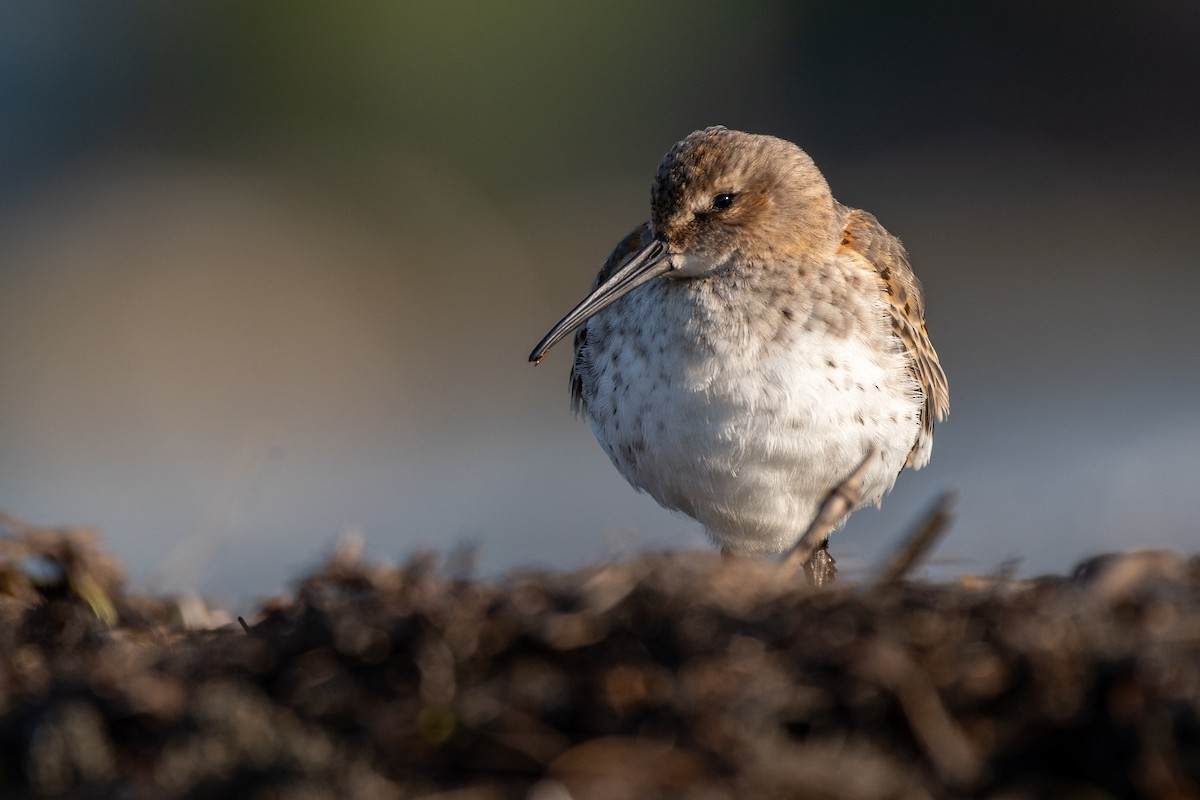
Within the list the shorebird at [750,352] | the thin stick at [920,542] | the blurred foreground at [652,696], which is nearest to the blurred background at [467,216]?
the shorebird at [750,352]

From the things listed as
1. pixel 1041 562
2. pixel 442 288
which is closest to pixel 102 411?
pixel 442 288

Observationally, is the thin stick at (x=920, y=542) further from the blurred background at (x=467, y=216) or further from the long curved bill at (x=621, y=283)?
the blurred background at (x=467, y=216)

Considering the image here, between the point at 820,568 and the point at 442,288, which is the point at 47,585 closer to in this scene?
the point at 820,568

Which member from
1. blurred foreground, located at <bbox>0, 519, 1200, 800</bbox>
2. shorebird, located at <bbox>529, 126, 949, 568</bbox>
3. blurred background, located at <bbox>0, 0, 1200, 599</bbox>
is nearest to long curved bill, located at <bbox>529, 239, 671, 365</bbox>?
shorebird, located at <bbox>529, 126, 949, 568</bbox>

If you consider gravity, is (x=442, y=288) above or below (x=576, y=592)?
below

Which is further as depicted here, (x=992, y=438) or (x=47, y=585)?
(x=992, y=438)

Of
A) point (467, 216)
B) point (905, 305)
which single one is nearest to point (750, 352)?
point (905, 305)

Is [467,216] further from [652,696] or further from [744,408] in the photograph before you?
[652,696]
